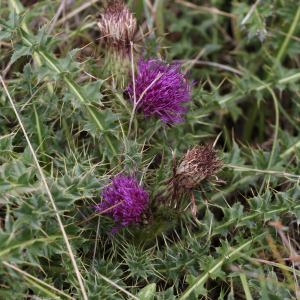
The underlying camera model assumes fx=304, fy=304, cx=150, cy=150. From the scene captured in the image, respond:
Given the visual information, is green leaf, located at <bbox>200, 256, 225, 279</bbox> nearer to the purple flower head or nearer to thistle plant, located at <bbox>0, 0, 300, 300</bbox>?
thistle plant, located at <bbox>0, 0, 300, 300</bbox>

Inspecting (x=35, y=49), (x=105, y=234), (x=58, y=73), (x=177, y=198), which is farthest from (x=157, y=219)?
(x=35, y=49)

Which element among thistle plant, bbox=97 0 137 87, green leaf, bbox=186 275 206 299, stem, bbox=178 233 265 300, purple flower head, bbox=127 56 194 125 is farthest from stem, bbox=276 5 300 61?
green leaf, bbox=186 275 206 299

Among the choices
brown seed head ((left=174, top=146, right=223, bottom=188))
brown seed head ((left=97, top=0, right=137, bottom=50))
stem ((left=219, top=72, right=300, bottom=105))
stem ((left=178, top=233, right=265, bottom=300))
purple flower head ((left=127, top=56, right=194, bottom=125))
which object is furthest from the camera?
stem ((left=219, top=72, right=300, bottom=105))

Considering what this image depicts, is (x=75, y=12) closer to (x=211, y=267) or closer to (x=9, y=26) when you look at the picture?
(x=9, y=26)

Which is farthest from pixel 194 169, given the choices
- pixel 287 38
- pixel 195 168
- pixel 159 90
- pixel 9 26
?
pixel 287 38

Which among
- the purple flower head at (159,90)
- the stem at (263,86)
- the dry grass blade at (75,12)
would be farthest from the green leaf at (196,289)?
the dry grass blade at (75,12)

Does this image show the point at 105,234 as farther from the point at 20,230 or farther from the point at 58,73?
the point at 58,73

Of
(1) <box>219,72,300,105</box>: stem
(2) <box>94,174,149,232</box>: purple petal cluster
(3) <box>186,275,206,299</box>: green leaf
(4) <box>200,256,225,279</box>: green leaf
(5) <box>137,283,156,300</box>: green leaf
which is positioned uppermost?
(1) <box>219,72,300,105</box>: stem
